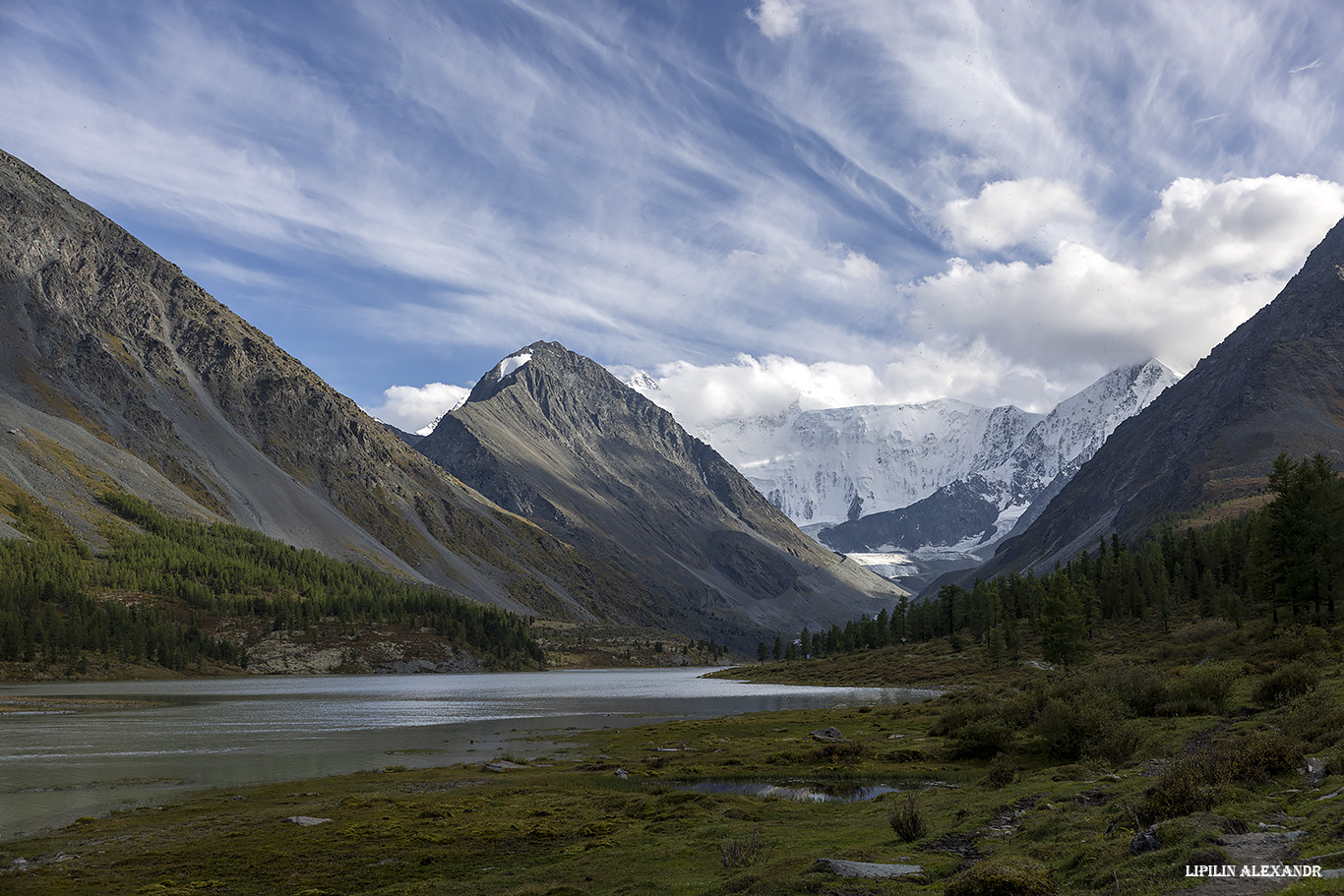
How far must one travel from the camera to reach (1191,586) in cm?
12862

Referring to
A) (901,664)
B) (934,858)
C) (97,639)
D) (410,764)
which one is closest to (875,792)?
(934,858)

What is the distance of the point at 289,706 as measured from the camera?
10775 centimetres

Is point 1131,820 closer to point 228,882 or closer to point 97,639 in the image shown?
point 228,882

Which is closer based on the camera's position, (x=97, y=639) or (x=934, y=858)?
(x=934, y=858)

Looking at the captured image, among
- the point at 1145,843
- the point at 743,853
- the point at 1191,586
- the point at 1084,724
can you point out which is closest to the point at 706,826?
the point at 743,853

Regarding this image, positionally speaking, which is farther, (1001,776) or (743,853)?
(1001,776)

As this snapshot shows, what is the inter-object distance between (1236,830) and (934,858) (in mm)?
7864

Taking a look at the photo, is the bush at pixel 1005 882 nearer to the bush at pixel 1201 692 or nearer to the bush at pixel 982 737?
the bush at pixel 1201 692

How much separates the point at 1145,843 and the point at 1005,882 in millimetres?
3204

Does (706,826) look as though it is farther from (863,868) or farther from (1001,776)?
(1001,776)

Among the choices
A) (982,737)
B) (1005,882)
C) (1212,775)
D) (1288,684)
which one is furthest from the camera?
(982,737)

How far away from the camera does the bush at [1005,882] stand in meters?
16.6

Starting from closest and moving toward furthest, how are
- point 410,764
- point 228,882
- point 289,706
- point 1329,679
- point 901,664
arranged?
point 228,882
point 1329,679
point 410,764
point 289,706
point 901,664

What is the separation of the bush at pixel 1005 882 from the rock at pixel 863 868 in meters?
3.15
